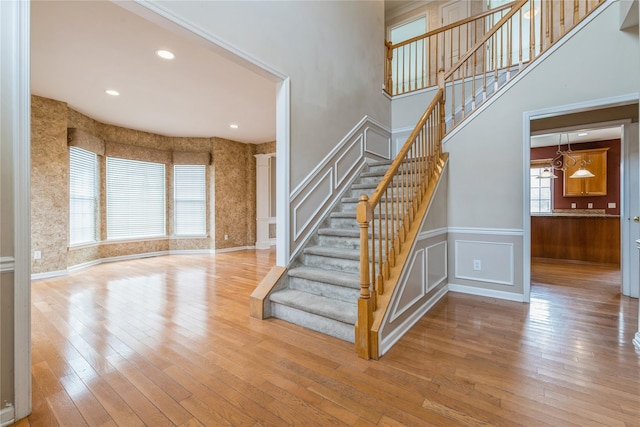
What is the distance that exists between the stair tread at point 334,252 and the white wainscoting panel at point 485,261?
1.58 metres

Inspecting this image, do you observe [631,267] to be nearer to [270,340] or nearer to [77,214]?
[270,340]

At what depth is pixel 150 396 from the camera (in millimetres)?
1679

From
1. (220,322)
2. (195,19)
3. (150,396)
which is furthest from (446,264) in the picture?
(195,19)

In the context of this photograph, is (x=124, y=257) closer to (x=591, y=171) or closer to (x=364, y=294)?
(x=364, y=294)

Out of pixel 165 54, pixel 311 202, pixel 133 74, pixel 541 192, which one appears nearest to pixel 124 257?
pixel 133 74

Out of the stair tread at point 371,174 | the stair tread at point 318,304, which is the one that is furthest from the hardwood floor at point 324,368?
the stair tread at point 371,174

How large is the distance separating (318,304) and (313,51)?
114 inches

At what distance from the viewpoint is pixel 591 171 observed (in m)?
6.95

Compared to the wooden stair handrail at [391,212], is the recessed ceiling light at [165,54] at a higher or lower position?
higher

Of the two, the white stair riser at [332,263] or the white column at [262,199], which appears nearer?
the white stair riser at [332,263]

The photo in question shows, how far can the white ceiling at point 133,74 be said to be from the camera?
2.72 meters

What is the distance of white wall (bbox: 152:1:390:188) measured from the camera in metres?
2.56

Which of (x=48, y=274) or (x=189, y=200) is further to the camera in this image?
(x=189, y=200)

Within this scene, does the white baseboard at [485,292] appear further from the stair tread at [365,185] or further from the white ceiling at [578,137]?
the white ceiling at [578,137]
